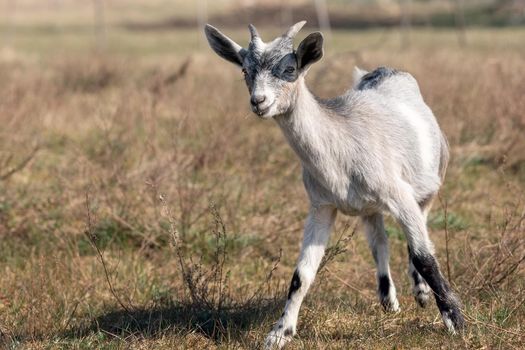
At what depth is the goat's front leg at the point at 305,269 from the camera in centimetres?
514

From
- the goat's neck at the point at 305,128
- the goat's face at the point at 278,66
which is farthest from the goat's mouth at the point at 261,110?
the goat's neck at the point at 305,128

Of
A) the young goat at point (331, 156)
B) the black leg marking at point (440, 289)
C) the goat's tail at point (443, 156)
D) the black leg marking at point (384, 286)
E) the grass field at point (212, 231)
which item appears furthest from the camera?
the goat's tail at point (443, 156)

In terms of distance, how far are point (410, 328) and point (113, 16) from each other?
1883 inches

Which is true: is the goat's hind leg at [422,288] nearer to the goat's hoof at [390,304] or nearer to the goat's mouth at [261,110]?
the goat's hoof at [390,304]

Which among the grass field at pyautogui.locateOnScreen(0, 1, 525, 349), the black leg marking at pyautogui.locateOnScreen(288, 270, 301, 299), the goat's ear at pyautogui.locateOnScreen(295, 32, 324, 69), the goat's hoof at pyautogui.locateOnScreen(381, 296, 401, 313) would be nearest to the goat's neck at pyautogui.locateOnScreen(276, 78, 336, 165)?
the goat's ear at pyautogui.locateOnScreen(295, 32, 324, 69)

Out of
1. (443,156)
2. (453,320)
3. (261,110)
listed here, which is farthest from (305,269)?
(443,156)

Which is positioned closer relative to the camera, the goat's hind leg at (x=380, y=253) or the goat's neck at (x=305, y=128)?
the goat's neck at (x=305, y=128)

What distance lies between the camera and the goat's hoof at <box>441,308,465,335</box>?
5.16m

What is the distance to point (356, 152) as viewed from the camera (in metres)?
5.25

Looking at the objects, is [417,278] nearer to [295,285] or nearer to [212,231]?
[295,285]

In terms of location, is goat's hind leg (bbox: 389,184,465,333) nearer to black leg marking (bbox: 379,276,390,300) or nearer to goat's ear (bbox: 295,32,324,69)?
black leg marking (bbox: 379,276,390,300)

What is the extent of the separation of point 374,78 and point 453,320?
→ 2.04 metres

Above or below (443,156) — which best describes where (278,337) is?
below

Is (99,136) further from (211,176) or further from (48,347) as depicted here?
(48,347)
